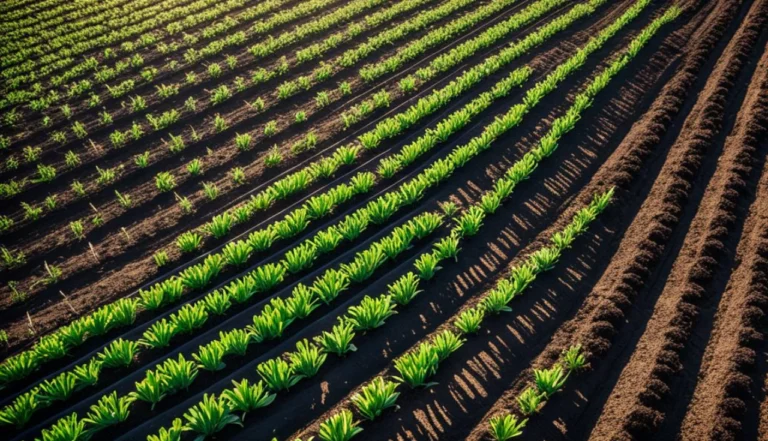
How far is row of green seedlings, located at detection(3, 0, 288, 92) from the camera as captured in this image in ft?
38.9

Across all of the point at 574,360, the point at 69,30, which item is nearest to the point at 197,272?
the point at 574,360

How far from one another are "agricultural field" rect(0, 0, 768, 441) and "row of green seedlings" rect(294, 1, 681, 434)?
0.04m

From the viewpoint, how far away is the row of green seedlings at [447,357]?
4098 millimetres

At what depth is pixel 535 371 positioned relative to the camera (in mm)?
4418

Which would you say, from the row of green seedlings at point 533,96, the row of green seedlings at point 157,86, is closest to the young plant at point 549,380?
the row of green seedlings at point 533,96

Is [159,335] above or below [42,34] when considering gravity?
below

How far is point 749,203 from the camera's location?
6504 mm

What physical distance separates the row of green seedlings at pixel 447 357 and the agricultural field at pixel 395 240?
3 centimetres

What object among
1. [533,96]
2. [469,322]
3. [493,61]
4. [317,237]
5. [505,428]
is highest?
[493,61]

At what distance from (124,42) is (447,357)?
13.6m

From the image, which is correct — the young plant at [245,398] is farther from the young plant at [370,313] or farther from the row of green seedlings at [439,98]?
the row of green seedlings at [439,98]

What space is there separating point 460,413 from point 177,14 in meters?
15.9

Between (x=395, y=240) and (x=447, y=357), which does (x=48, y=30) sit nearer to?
(x=395, y=240)

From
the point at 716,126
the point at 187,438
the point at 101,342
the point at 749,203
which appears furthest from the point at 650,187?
the point at 101,342
